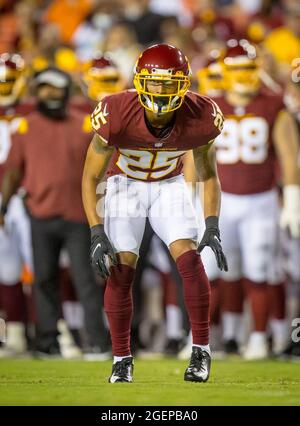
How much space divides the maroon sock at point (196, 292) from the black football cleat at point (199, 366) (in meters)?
0.05

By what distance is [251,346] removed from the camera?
776 centimetres

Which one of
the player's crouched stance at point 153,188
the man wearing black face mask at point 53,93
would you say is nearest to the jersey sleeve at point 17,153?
the man wearing black face mask at point 53,93

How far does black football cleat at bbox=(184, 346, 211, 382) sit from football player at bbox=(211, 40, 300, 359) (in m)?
1.81

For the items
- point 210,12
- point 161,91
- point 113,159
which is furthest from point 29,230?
point 210,12

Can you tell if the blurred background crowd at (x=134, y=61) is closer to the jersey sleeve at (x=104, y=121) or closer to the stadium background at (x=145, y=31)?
the stadium background at (x=145, y=31)

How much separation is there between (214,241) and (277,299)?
96.4 inches

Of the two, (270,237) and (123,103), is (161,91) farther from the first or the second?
(270,237)

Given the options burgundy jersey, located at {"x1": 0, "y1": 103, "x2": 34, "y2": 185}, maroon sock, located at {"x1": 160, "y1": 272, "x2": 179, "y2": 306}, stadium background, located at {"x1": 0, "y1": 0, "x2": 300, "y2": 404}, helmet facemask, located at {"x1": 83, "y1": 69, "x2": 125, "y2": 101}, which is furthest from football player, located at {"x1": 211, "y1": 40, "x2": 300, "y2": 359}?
burgundy jersey, located at {"x1": 0, "y1": 103, "x2": 34, "y2": 185}

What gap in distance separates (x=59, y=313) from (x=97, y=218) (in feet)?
6.92

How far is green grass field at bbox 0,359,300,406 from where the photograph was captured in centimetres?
535

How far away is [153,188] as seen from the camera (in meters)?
6.01

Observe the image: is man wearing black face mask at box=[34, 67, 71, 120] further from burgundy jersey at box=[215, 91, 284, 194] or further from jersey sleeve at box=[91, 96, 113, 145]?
jersey sleeve at box=[91, 96, 113, 145]

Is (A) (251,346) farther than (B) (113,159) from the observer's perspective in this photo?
Yes

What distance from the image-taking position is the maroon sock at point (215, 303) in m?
7.75
